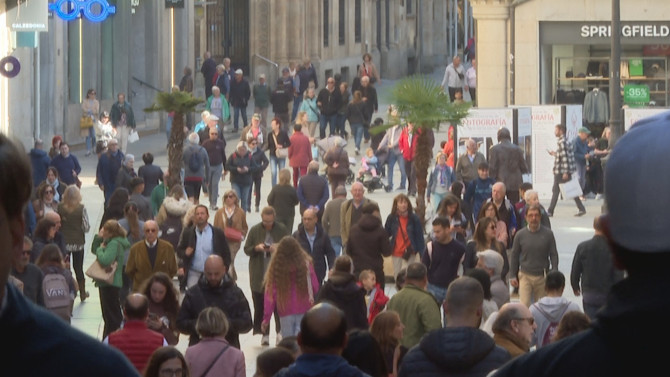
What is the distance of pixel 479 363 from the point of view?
299 inches

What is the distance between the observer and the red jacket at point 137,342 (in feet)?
33.5

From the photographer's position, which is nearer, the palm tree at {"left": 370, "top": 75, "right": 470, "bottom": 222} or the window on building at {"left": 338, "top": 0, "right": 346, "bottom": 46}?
the palm tree at {"left": 370, "top": 75, "right": 470, "bottom": 222}

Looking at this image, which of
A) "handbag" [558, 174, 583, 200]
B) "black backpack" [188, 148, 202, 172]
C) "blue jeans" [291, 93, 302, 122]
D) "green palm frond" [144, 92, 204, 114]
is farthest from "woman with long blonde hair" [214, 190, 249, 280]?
"blue jeans" [291, 93, 302, 122]

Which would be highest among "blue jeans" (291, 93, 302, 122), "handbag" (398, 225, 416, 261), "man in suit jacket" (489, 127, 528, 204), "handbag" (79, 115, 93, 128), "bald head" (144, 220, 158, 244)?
"blue jeans" (291, 93, 302, 122)

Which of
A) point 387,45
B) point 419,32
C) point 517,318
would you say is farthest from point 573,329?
point 419,32

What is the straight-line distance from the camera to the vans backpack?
1277cm

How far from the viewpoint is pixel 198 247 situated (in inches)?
630

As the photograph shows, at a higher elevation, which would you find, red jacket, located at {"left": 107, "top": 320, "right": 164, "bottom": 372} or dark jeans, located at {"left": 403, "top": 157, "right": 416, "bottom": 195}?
dark jeans, located at {"left": 403, "top": 157, "right": 416, "bottom": 195}

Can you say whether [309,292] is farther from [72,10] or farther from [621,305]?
[72,10]

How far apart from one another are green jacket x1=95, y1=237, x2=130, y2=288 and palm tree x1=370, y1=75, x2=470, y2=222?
7293mm

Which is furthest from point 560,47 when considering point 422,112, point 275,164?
point 422,112

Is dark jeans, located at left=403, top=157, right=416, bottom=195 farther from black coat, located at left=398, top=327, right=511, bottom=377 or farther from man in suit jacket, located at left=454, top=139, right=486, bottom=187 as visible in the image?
black coat, located at left=398, top=327, right=511, bottom=377

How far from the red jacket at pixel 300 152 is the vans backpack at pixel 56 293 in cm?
1532

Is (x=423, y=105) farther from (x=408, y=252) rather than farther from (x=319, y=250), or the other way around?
(x=319, y=250)
